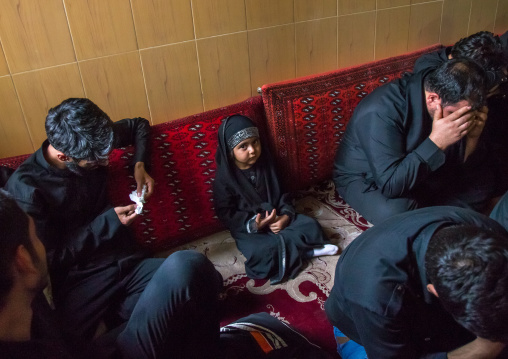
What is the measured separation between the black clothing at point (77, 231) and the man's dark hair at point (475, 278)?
113 cm

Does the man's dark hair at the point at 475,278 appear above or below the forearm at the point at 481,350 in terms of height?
above

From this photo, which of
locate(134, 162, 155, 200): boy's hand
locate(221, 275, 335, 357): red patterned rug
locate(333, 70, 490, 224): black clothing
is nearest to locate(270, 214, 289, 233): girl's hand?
locate(221, 275, 335, 357): red patterned rug

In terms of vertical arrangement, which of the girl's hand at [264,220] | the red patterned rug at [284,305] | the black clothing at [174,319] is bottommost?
the red patterned rug at [284,305]

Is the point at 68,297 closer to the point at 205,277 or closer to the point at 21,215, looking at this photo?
the point at 205,277

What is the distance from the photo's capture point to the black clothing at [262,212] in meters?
1.86

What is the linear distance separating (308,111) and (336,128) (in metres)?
0.23

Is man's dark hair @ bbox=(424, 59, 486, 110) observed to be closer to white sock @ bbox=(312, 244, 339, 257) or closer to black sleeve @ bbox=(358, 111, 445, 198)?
black sleeve @ bbox=(358, 111, 445, 198)

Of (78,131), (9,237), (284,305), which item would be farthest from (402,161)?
(9,237)

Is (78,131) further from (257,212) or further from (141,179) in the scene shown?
(257,212)

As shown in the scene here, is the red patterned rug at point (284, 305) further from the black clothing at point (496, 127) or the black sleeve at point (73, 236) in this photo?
the black clothing at point (496, 127)

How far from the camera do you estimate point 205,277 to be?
1332 mm

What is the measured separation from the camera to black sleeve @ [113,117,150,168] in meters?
1.73

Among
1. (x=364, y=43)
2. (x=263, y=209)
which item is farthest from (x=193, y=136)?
(x=364, y=43)

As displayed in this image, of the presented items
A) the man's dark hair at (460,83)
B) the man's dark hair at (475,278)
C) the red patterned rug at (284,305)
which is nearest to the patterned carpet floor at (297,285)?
the red patterned rug at (284,305)
